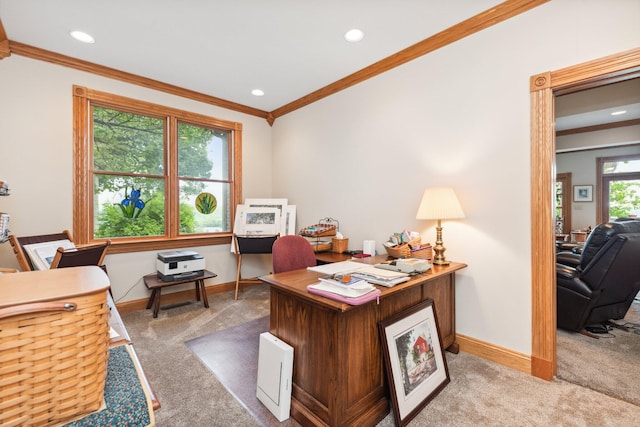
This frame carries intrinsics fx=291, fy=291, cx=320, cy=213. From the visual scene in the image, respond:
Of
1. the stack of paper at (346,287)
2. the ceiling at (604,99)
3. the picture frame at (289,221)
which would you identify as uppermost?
the ceiling at (604,99)

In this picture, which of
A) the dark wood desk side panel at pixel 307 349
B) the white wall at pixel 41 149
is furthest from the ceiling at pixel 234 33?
the dark wood desk side panel at pixel 307 349

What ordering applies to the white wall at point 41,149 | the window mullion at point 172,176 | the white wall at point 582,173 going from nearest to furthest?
the white wall at point 41,149
the window mullion at point 172,176
the white wall at point 582,173

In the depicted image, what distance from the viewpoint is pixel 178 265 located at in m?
3.43

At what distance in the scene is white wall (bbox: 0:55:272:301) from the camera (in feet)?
9.16

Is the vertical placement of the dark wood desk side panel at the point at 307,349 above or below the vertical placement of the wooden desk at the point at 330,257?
below

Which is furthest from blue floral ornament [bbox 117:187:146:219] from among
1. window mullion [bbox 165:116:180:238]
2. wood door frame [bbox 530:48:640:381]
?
wood door frame [bbox 530:48:640:381]

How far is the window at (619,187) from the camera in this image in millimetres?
5836

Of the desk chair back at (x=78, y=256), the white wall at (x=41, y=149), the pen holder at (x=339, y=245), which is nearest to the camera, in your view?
the desk chair back at (x=78, y=256)

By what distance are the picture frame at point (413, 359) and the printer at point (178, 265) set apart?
2.65 m

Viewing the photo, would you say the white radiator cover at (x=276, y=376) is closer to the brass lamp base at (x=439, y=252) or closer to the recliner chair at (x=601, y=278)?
the brass lamp base at (x=439, y=252)

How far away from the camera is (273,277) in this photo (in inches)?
76.2

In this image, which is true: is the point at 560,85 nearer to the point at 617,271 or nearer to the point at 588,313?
the point at 617,271

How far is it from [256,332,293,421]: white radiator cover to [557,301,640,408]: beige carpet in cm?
197

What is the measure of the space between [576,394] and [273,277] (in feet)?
7.00
